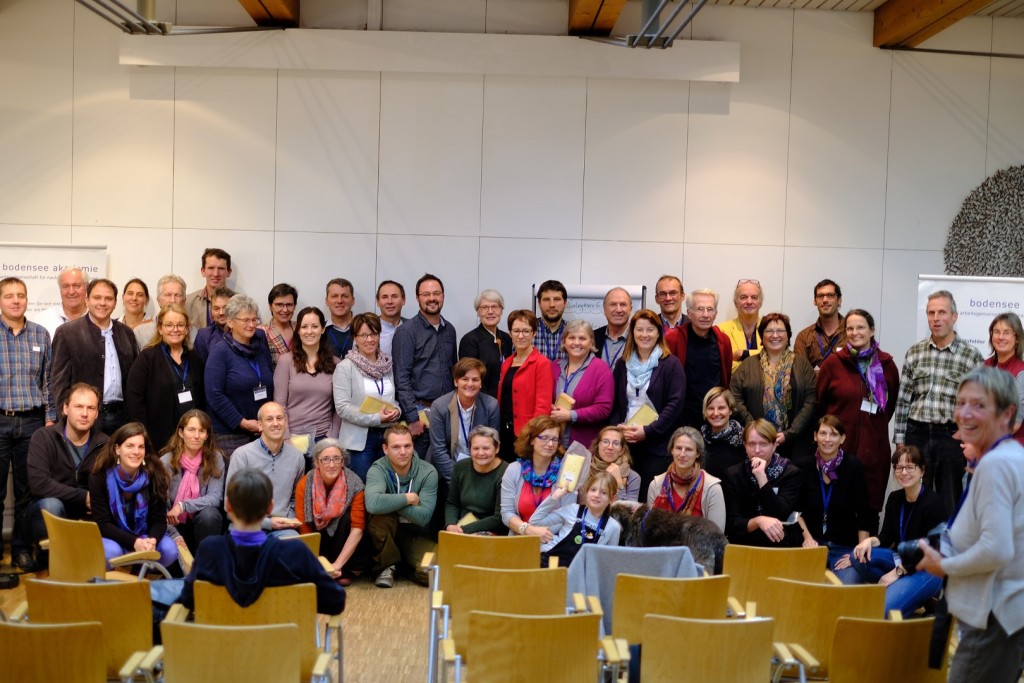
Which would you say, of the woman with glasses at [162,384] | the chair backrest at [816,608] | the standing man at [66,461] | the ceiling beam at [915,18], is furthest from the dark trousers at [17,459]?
the ceiling beam at [915,18]

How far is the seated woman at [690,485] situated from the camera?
205 inches

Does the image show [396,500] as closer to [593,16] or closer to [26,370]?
[26,370]

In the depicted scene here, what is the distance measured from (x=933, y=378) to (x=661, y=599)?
3239 millimetres

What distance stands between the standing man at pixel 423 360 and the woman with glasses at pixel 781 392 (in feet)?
6.26

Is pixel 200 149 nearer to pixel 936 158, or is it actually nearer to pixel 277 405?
pixel 277 405

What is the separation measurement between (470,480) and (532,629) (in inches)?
104

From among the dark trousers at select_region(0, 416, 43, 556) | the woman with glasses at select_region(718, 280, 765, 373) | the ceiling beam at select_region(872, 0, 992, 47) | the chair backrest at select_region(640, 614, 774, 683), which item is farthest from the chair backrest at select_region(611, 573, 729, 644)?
the ceiling beam at select_region(872, 0, 992, 47)

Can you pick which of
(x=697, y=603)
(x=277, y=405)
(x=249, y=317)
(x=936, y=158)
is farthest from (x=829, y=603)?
(x=936, y=158)

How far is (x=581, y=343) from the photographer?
6.11 m

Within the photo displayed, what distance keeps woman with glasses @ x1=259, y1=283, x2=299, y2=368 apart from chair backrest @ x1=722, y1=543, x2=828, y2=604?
11.6 ft

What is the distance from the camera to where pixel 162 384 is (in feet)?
19.4

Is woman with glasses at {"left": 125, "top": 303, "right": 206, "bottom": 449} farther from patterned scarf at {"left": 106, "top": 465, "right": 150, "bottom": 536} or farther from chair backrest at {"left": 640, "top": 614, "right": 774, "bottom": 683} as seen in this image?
chair backrest at {"left": 640, "top": 614, "right": 774, "bottom": 683}

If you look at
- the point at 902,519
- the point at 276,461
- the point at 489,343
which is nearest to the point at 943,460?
the point at 902,519

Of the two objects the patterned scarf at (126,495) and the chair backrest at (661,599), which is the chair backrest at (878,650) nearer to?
the chair backrest at (661,599)
